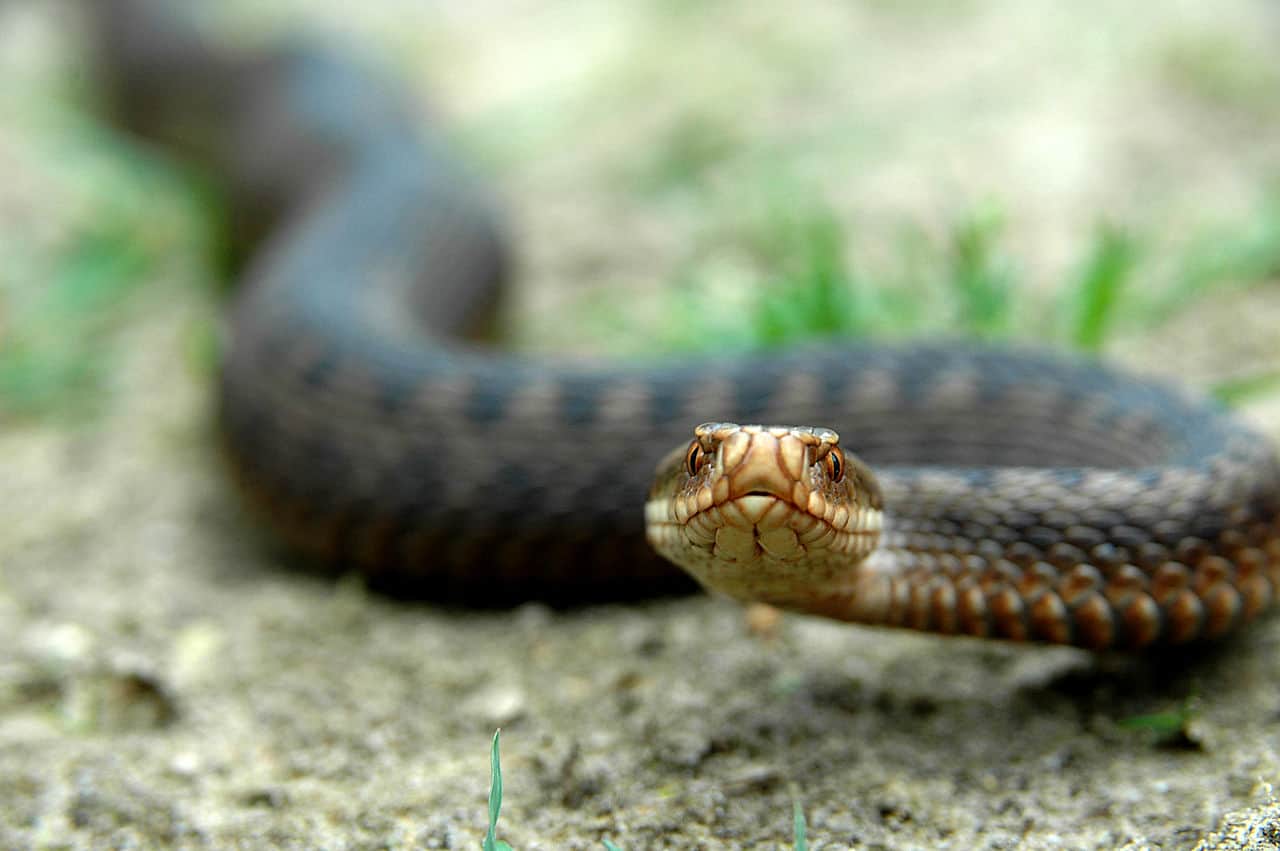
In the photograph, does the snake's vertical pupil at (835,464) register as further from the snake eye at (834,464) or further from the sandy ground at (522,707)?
the sandy ground at (522,707)

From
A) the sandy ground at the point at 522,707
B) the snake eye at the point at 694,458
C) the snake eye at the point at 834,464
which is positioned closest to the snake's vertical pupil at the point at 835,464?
the snake eye at the point at 834,464

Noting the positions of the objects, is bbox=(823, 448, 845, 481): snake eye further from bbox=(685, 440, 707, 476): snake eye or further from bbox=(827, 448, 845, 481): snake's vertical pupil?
bbox=(685, 440, 707, 476): snake eye

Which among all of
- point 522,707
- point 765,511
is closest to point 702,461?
point 765,511

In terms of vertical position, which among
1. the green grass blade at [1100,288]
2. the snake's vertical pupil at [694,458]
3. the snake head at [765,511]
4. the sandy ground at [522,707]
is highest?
the green grass blade at [1100,288]

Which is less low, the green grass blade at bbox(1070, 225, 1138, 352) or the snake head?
the green grass blade at bbox(1070, 225, 1138, 352)

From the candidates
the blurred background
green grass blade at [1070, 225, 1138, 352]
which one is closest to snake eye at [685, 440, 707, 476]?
the blurred background

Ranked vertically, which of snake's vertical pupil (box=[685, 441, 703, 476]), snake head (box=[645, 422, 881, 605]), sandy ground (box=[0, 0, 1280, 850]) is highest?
snake's vertical pupil (box=[685, 441, 703, 476])
